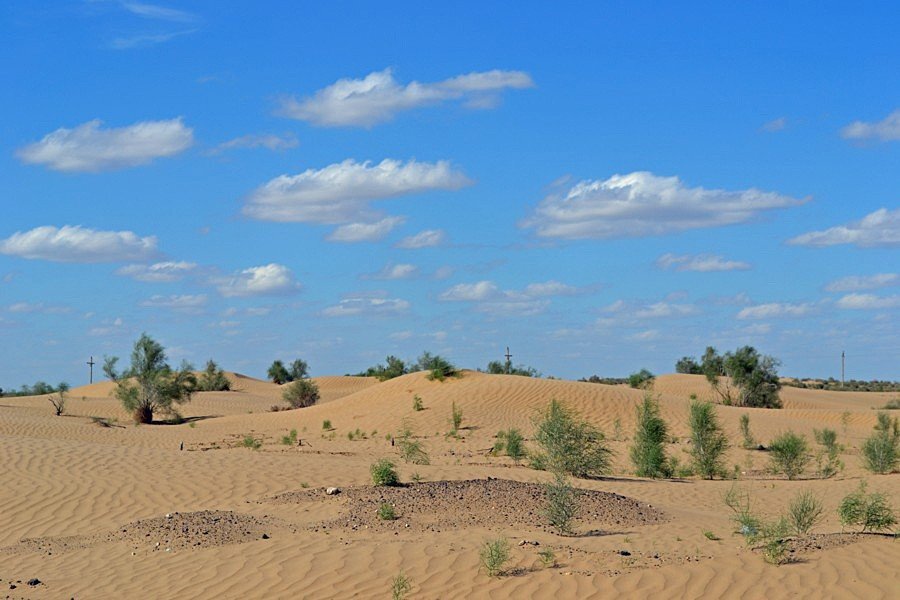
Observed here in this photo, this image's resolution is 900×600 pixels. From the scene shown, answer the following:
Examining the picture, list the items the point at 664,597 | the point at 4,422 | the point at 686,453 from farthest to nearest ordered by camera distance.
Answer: the point at 4,422, the point at 686,453, the point at 664,597

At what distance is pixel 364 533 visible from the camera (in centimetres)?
1184

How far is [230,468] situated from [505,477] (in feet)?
16.9

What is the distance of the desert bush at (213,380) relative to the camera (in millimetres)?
70375

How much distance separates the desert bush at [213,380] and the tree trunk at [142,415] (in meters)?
28.1

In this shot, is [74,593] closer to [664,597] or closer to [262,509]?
[262,509]

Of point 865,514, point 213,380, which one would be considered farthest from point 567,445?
point 213,380

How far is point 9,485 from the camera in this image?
Answer: 633 inches

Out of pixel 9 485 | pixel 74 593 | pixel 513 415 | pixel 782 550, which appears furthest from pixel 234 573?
pixel 513 415

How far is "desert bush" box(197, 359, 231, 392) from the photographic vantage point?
231ft

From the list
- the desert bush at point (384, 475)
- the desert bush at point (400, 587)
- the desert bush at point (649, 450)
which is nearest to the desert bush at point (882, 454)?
the desert bush at point (649, 450)

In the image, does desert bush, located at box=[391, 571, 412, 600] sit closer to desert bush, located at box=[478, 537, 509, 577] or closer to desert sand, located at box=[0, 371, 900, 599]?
desert sand, located at box=[0, 371, 900, 599]

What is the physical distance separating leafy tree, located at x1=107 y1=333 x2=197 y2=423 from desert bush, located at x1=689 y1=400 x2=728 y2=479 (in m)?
25.7

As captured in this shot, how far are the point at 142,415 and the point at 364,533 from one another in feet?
102

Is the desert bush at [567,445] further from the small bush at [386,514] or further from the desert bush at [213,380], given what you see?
the desert bush at [213,380]
